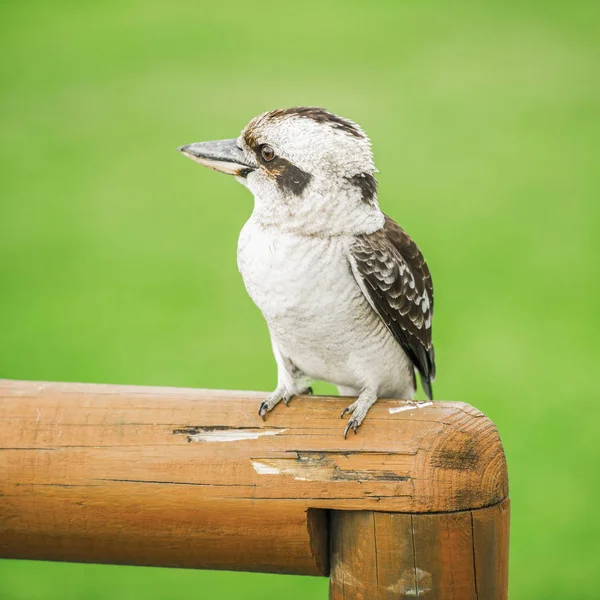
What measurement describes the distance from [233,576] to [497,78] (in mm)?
9382

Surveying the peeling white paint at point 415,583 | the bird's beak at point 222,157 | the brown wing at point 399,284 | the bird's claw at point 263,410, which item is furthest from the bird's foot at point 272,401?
the bird's beak at point 222,157

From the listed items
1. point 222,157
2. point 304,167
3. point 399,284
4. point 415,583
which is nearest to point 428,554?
point 415,583

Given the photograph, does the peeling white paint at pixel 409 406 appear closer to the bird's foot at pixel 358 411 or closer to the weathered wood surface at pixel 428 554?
the bird's foot at pixel 358 411

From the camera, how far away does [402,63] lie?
45.4 ft

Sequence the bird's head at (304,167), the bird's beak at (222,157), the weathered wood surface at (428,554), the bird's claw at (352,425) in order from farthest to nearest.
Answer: the bird's beak at (222,157) → the bird's head at (304,167) → the bird's claw at (352,425) → the weathered wood surface at (428,554)

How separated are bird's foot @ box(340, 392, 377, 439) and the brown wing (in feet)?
1.14

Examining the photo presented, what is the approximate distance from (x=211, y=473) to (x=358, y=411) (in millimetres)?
418

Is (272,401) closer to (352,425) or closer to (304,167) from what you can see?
(352,425)

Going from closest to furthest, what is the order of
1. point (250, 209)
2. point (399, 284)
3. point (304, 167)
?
point (304, 167) < point (399, 284) < point (250, 209)

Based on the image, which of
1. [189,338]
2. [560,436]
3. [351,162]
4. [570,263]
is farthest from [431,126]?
[351,162]

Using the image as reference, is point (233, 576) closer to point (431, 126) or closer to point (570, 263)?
point (570, 263)

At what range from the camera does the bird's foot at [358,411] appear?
238 cm

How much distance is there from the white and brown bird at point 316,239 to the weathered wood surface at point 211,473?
32 cm

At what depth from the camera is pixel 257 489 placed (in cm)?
229
